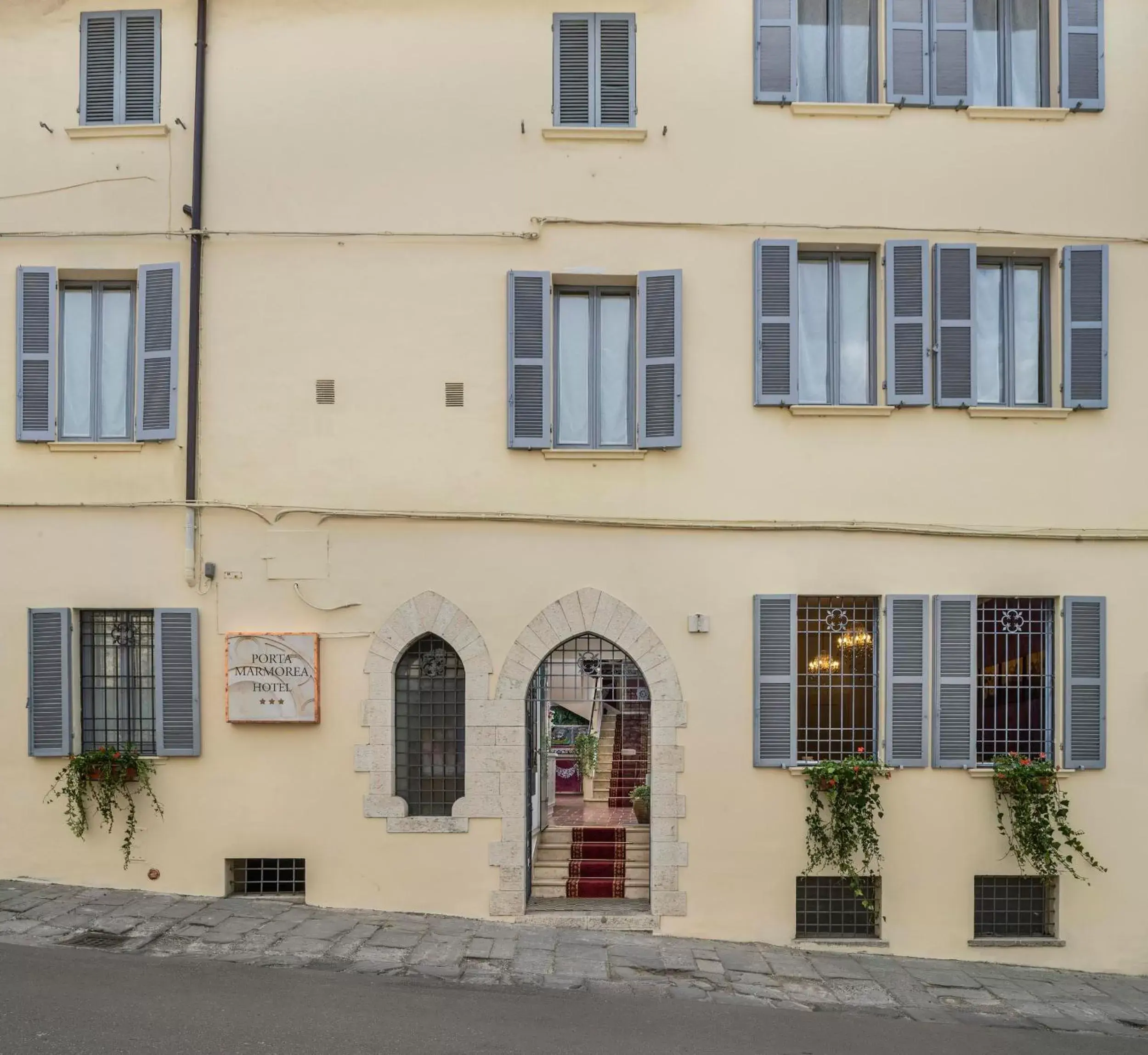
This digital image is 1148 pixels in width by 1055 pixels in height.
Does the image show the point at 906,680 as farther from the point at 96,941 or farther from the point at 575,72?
the point at 96,941

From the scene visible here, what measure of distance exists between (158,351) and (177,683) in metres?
2.99

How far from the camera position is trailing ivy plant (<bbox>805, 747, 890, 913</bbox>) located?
8445 millimetres

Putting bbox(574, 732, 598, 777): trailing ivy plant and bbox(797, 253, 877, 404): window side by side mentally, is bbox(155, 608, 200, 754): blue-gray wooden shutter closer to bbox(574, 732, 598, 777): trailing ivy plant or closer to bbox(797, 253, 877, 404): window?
bbox(574, 732, 598, 777): trailing ivy plant

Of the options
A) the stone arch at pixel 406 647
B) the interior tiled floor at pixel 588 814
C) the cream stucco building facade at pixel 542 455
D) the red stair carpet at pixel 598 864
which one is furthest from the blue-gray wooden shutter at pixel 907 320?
the interior tiled floor at pixel 588 814

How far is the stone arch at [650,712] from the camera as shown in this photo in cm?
861

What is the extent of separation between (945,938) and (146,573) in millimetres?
7784

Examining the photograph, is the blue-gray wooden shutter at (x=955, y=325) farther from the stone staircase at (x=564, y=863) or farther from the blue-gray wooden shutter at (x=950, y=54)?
the stone staircase at (x=564, y=863)

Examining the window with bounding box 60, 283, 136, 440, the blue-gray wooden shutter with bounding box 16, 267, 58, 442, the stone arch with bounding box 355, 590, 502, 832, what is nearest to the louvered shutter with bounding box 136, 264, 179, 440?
the window with bounding box 60, 283, 136, 440

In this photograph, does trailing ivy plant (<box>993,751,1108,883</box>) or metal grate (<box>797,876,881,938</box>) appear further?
metal grate (<box>797,876,881,938</box>)

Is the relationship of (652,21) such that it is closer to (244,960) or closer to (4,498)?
(4,498)

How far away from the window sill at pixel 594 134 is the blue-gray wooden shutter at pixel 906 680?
471 centimetres

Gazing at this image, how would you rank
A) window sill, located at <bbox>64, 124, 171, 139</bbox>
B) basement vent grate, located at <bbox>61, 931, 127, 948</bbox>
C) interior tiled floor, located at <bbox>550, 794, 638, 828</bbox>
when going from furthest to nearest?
interior tiled floor, located at <bbox>550, 794, 638, 828</bbox> < window sill, located at <bbox>64, 124, 171, 139</bbox> < basement vent grate, located at <bbox>61, 931, 127, 948</bbox>

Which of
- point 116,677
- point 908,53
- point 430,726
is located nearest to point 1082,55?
point 908,53

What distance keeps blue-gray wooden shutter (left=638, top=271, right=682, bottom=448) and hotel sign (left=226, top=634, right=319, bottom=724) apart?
353 cm
